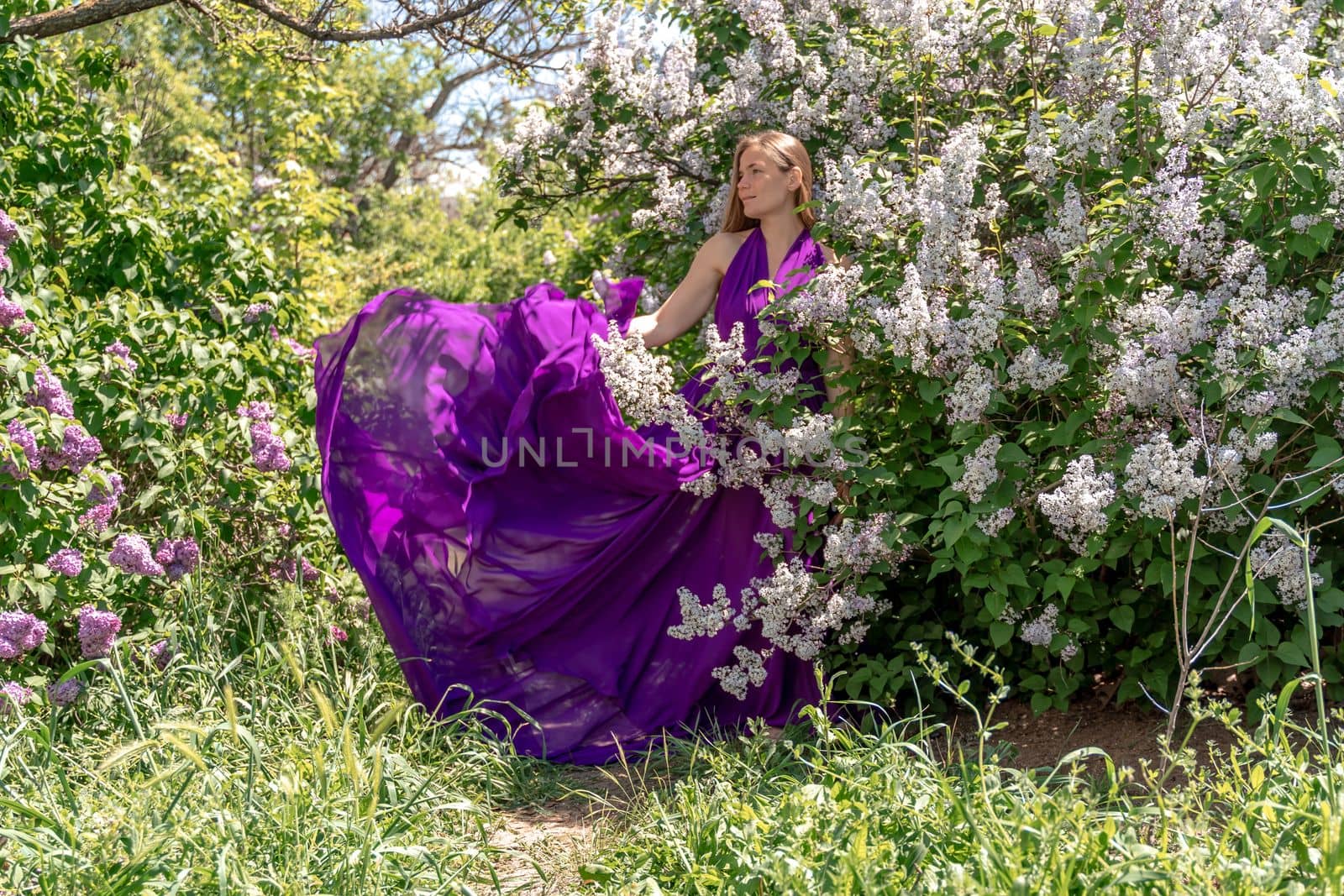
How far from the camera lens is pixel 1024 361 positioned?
288 cm

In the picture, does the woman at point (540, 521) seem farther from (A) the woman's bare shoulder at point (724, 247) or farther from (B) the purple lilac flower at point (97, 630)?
(B) the purple lilac flower at point (97, 630)

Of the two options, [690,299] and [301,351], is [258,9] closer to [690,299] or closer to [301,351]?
[301,351]

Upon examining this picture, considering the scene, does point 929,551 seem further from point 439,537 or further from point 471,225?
point 471,225

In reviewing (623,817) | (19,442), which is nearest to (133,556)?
(19,442)

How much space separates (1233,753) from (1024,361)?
97 centimetres

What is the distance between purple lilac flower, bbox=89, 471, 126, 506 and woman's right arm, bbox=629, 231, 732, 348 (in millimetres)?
1528

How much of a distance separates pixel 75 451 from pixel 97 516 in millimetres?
228

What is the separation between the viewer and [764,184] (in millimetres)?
3832

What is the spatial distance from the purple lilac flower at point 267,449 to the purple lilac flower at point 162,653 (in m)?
0.57

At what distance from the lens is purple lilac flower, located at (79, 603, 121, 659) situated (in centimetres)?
329

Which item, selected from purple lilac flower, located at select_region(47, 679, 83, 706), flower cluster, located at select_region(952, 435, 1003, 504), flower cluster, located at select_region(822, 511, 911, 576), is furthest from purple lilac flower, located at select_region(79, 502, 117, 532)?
flower cluster, located at select_region(952, 435, 1003, 504)

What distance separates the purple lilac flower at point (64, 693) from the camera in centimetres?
Answer: 331

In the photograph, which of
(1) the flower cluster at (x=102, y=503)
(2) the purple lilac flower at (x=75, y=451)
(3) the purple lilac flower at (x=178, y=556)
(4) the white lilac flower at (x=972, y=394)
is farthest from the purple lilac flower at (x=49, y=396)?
(4) the white lilac flower at (x=972, y=394)

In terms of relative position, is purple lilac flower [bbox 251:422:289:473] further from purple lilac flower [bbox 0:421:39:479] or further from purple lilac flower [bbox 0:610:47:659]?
purple lilac flower [bbox 0:610:47:659]
